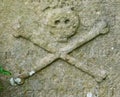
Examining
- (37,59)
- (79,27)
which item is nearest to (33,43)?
(37,59)

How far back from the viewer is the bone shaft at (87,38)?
304cm

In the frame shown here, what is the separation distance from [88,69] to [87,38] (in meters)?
0.19

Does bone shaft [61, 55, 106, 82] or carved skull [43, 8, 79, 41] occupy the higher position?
carved skull [43, 8, 79, 41]

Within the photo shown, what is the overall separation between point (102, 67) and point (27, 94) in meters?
0.50

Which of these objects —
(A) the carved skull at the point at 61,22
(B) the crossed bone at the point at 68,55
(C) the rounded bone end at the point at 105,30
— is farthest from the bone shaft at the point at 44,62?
(C) the rounded bone end at the point at 105,30

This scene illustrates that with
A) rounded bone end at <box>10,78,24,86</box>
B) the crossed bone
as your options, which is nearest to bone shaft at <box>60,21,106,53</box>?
the crossed bone

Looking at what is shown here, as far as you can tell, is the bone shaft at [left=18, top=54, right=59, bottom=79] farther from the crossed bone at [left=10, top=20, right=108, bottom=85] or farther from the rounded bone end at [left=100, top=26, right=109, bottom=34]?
the rounded bone end at [left=100, top=26, right=109, bottom=34]

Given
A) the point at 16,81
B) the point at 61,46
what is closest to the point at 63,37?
the point at 61,46

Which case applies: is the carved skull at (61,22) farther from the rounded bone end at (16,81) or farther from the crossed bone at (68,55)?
the rounded bone end at (16,81)

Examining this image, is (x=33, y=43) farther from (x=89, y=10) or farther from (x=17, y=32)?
(x=89, y=10)

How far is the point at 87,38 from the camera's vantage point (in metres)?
3.04

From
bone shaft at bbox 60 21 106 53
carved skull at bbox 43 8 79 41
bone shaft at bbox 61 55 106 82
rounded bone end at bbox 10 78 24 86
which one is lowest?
rounded bone end at bbox 10 78 24 86

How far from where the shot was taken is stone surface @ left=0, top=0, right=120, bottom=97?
118 inches

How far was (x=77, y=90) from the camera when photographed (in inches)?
122
